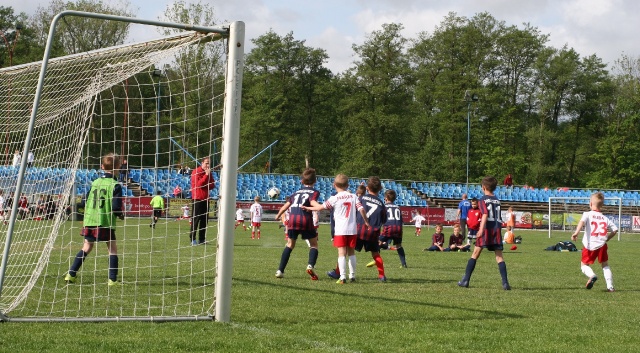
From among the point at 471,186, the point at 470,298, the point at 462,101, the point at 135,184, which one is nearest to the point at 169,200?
the point at 135,184

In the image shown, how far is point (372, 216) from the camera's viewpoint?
45.9ft

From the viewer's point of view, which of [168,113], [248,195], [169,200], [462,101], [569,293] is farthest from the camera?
[462,101]

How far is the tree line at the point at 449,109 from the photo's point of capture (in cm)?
6675

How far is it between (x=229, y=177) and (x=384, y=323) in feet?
7.15

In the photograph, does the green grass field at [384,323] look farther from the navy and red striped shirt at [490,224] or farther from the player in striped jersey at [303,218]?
the navy and red striped shirt at [490,224]

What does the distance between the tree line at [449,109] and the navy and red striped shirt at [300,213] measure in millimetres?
52153

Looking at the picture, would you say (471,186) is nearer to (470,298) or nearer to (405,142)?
(405,142)

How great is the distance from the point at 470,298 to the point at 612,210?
40736 millimetres

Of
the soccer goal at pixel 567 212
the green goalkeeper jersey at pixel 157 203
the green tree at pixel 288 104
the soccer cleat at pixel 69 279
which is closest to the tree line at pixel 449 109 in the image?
the green tree at pixel 288 104

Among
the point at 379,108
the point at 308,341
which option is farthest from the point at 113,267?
the point at 379,108

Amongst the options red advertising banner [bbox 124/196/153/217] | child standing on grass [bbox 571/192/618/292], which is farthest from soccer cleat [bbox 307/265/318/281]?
child standing on grass [bbox 571/192/618/292]

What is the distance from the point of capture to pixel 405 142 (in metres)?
68.7

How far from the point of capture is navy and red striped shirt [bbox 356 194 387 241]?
45.0 ft

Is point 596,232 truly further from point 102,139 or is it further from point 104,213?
point 102,139
